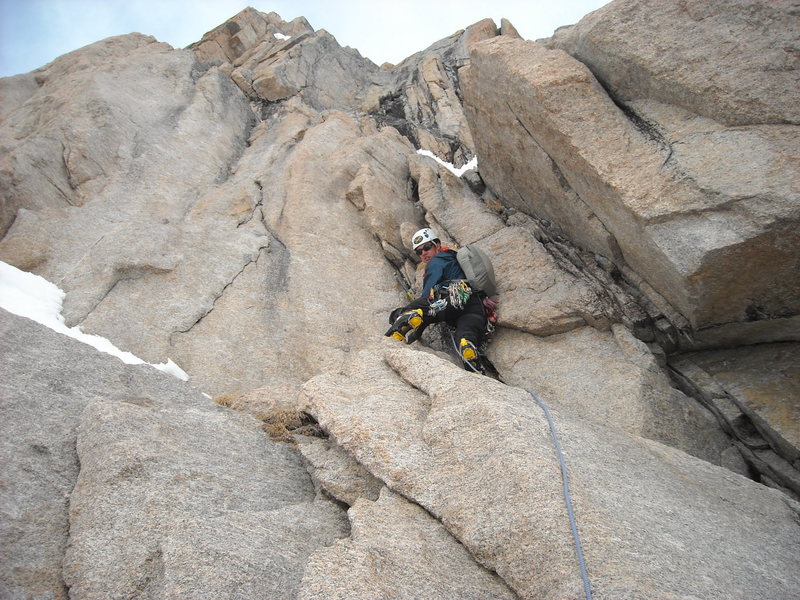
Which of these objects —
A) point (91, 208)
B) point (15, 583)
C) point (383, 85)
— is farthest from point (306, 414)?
point (383, 85)

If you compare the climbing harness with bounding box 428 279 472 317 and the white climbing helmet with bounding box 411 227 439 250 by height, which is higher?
the white climbing helmet with bounding box 411 227 439 250

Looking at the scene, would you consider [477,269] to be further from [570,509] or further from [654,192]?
[570,509]

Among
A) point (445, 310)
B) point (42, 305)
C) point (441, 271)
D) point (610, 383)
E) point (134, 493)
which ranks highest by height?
point (42, 305)

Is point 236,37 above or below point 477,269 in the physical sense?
above

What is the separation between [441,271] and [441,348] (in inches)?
73.0

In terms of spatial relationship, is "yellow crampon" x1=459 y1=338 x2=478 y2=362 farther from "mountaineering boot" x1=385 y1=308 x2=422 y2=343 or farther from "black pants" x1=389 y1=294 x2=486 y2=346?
"mountaineering boot" x1=385 y1=308 x2=422 y2=343

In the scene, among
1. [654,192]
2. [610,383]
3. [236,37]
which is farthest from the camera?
[236,37]

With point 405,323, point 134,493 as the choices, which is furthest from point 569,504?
point 405,323

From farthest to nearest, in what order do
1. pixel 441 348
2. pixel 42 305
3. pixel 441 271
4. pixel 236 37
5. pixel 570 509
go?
pixel 236 37 → pixel 441 348 → pixel 441 271 → pixel 42 305 → pixel 570 509

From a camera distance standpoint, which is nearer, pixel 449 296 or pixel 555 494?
pixel 555 494

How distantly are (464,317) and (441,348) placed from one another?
4.07 feet

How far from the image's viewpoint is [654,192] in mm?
8711

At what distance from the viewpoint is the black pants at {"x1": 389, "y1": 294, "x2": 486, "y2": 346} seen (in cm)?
1122

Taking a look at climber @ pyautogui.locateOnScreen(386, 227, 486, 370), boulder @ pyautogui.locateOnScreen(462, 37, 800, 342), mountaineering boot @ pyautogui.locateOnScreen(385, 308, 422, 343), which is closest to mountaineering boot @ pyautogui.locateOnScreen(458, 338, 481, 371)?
climber @ pyautogui.locateOnScreen(386, 227, 486, 370)
